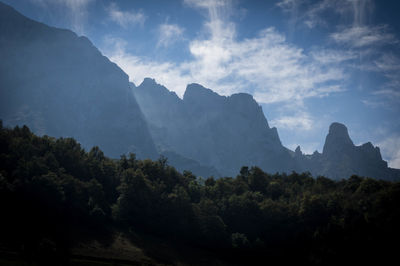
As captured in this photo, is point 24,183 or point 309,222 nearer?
point 24,183

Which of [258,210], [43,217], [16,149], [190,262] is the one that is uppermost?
[16,149]

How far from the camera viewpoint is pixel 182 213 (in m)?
60.2

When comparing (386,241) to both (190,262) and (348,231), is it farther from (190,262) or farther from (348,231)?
(190,262)

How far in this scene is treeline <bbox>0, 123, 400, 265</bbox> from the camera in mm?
48094

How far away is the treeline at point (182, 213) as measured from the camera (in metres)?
48.1

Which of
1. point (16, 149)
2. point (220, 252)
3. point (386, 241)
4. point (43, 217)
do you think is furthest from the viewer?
point (16, 149)

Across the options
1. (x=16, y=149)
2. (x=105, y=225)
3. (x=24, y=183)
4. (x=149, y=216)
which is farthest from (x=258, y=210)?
(x=16, y=149)

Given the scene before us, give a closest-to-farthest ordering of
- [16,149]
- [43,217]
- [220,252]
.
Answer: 1. [43,217]
2. [220,252]
3. [16,149]

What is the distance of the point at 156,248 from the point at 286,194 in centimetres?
3562

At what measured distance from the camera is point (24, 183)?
51.7 meters

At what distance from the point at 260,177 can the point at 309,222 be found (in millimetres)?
22423

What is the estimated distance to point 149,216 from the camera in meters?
60.2

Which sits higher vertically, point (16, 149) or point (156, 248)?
point (16, 149)

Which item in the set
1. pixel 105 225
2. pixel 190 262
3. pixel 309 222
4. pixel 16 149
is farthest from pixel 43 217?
pixel 309 222
